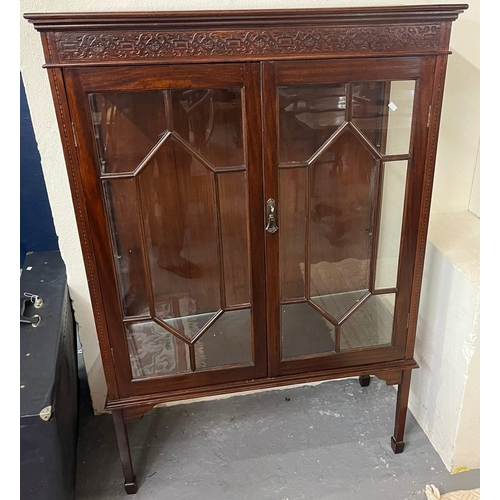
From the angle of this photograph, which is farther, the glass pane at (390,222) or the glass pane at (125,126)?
the glass pane at (390,222)

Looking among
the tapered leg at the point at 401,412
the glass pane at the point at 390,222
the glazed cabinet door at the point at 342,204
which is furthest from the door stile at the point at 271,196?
the tapered leg at the point at 401,412

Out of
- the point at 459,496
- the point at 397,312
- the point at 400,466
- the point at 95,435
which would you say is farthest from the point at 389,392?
the point at 95,435

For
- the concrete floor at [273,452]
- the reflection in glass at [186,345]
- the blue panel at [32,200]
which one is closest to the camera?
→ the reflection in glass at [186,345]

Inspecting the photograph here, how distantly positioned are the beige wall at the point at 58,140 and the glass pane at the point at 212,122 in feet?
1.13

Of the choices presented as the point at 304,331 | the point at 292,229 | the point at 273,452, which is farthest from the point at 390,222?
the point at 273,452

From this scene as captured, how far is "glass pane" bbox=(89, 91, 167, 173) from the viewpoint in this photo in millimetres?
992

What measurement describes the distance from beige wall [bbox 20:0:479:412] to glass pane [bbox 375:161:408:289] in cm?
40

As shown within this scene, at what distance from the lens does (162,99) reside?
996mm

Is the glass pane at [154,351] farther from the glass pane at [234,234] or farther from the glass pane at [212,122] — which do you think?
the glass pane at [212,122]

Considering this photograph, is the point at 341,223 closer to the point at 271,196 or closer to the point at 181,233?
the point at 271,196

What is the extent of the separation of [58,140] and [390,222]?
0.90m

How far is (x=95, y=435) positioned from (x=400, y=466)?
0.95 m

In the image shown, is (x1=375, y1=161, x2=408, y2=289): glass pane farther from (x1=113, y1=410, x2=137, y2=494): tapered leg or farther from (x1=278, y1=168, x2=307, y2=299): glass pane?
(x1=113, y1=410, x2=137, y2=494): tapered leg

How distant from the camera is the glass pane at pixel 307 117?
1043mm
